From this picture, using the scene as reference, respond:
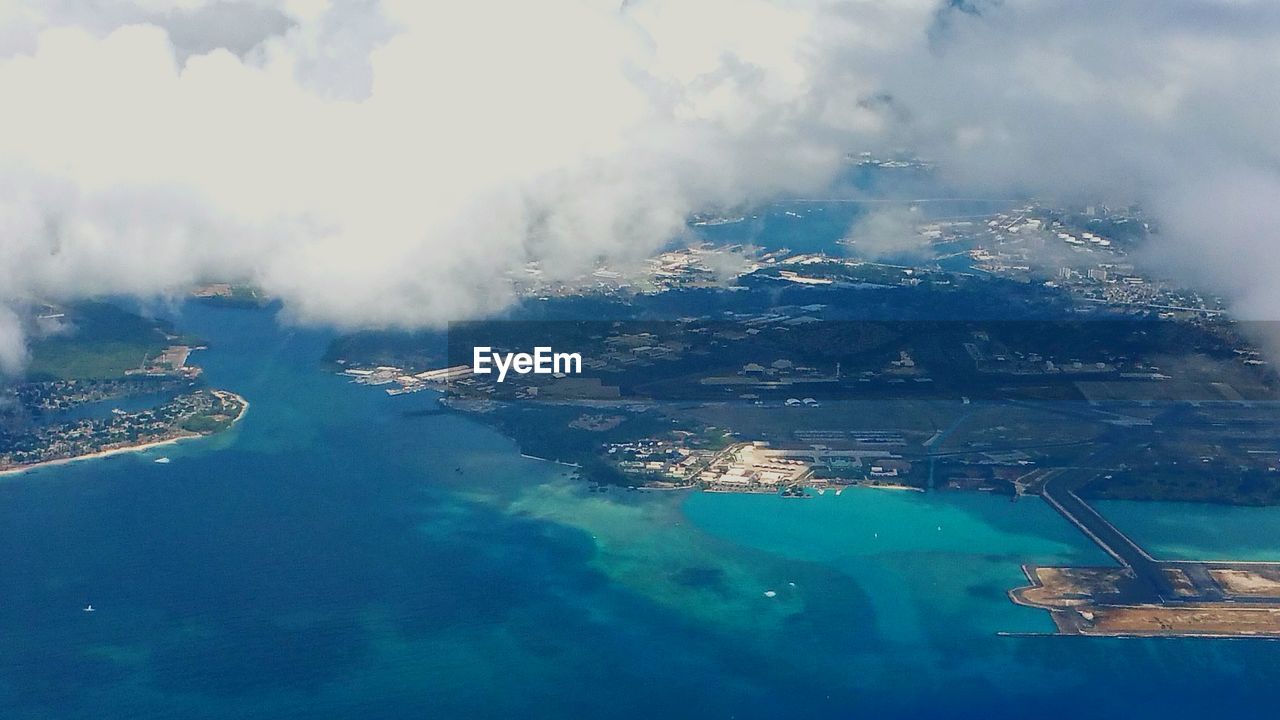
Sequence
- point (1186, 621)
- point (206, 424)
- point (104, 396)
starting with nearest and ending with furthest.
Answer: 1. point (1186, 621)
2. point (206, 424)
3. point (104, 396)

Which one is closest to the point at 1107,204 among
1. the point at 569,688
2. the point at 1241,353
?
the point at 1241,353

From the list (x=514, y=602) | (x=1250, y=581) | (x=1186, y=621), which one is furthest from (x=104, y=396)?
(x=1250, y=581)

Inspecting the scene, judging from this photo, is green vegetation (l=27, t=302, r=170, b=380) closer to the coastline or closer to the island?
the island

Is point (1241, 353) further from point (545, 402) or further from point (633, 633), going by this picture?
point (633, 633)

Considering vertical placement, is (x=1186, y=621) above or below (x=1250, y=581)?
below

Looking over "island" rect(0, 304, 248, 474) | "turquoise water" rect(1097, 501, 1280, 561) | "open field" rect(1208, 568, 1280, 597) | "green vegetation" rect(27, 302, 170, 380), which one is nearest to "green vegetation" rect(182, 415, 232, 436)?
"island" rect(0, 304, 248, 474)

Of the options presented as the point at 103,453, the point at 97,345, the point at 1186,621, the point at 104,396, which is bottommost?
the point at 1186,621

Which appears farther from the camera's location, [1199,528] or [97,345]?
[97,345]

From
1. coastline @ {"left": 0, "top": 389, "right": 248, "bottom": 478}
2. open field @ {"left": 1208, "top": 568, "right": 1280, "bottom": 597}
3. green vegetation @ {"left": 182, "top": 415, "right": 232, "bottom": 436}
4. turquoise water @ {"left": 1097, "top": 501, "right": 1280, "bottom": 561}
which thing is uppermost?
green vegetation @ {"left": 182, "top": 415, "right": 232, "bottom": 436}

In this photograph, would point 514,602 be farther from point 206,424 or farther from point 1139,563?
point 206,424

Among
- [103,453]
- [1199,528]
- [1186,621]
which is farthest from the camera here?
[103,453]
